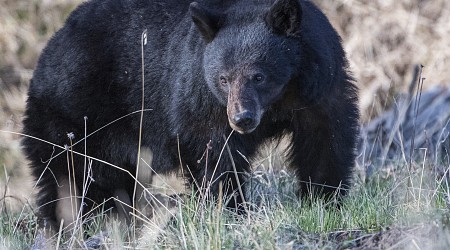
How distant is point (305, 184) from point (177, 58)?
127cm

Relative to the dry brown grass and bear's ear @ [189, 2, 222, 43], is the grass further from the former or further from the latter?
bear's ear @ [189, 2, 222, 43]

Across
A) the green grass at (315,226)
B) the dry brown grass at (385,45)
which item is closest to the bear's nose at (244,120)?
the green grass at (315,226)

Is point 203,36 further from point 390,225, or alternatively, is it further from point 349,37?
point 349,37

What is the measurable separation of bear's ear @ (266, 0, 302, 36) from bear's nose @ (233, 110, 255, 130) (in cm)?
67

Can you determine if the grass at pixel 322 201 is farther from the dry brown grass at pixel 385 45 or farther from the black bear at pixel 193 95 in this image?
the black bear at pixel 193 95

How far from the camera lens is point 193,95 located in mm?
6094

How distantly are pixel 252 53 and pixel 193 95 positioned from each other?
1.97 feet

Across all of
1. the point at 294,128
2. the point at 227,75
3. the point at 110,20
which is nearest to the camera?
the point at 227,75

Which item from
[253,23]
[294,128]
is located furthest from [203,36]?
[294,128]

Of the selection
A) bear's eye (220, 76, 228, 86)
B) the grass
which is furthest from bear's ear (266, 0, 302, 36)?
the grass

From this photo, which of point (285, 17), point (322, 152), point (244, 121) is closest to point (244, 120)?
point (244, 121)

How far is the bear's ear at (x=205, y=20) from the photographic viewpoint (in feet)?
Result: 18.7

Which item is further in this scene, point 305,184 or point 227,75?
point 305,184

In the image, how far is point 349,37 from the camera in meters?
11.9
